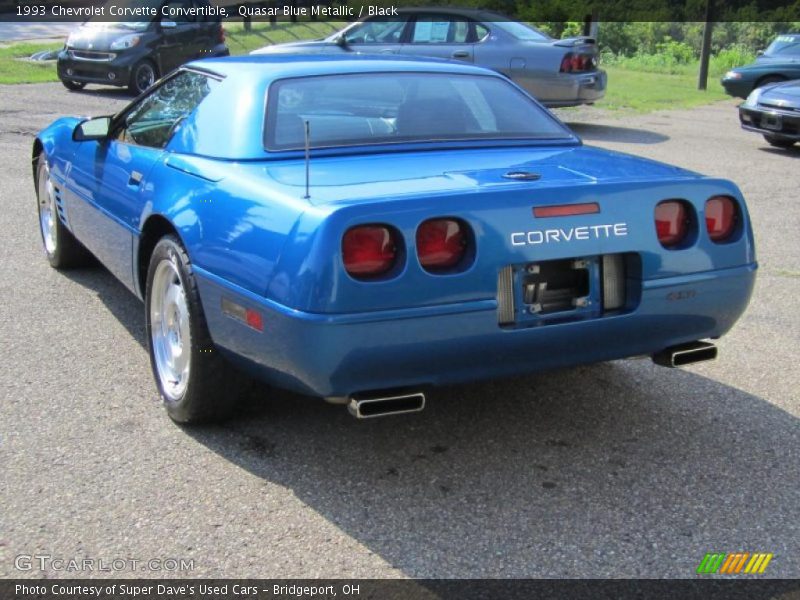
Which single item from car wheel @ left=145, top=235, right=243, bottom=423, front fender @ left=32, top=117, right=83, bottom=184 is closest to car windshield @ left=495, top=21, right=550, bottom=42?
front fender @ left=32, top=117, right=83, bottom=184

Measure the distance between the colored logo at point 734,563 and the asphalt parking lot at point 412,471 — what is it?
1.3 inches

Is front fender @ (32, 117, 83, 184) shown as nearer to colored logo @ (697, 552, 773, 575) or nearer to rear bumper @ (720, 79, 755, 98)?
colored logo @ (697, 552, 773, 575)

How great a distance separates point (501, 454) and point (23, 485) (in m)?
1.65

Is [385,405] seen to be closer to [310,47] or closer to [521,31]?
[521,31]

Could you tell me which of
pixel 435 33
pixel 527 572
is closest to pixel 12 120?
pixel 435 33

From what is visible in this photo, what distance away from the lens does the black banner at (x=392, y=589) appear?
110 inches

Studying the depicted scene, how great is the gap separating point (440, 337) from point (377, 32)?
11.5m

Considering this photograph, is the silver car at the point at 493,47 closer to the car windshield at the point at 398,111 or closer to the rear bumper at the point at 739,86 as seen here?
the rear bumper at the point at 739,86

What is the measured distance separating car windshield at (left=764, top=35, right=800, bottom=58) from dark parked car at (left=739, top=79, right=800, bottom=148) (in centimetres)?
445

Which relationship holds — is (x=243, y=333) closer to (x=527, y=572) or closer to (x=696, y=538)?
(x=527, y=572)

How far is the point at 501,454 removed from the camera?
3.73 metres

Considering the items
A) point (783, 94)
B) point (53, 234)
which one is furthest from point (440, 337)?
point (783, 94)

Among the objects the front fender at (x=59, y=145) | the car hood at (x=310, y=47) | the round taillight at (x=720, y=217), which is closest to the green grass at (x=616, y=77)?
the car hood at (x=310, y=47)

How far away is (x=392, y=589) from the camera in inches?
112
